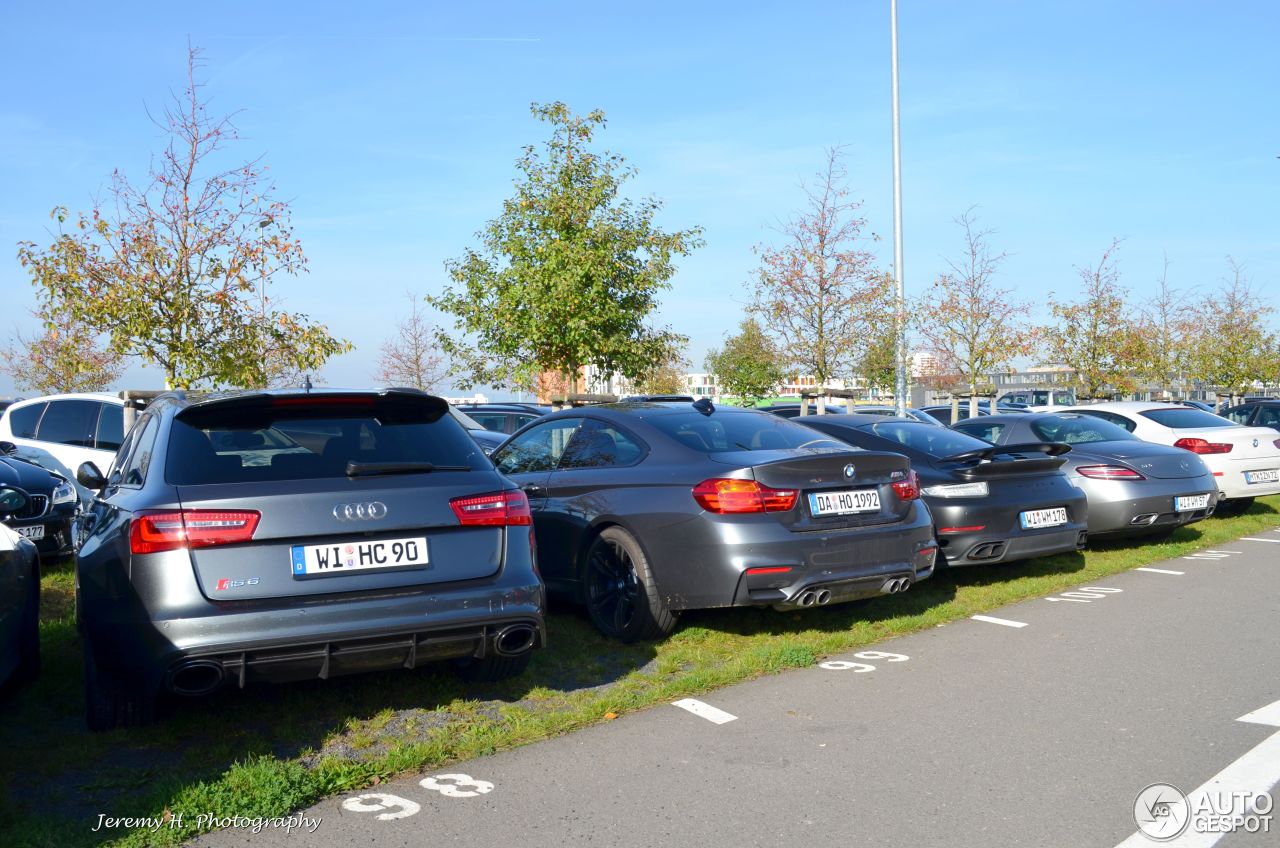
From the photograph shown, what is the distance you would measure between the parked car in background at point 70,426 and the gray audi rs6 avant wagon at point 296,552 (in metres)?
6.91

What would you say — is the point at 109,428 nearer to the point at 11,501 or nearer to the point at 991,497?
the point at 11,501

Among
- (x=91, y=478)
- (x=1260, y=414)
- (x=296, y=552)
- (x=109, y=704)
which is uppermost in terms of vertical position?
(x=91, y=478)

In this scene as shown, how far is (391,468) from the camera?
15.5 ft

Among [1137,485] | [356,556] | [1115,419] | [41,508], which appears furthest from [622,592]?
[1115,419]

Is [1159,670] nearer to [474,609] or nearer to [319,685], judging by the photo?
[474,609]

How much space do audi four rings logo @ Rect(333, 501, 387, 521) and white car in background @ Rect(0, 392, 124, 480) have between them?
7.86 metres

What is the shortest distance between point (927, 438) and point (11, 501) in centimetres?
748

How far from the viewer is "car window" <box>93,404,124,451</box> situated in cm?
1128

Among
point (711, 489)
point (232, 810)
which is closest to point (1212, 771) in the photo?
point (711, 489)

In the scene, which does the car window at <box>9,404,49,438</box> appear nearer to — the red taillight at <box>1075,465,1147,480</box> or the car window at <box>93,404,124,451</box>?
the car window at <box>93,404,124,451</box>

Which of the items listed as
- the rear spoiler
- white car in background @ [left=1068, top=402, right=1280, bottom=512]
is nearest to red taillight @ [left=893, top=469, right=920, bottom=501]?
the rear spoiler

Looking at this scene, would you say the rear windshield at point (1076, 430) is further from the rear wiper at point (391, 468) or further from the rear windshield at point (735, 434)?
the rear wiper at point (391, 468)

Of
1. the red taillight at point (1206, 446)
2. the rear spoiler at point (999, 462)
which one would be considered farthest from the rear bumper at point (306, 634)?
the red taillight at point (1206, 446)

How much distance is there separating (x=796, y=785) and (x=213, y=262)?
9713 millimetres
